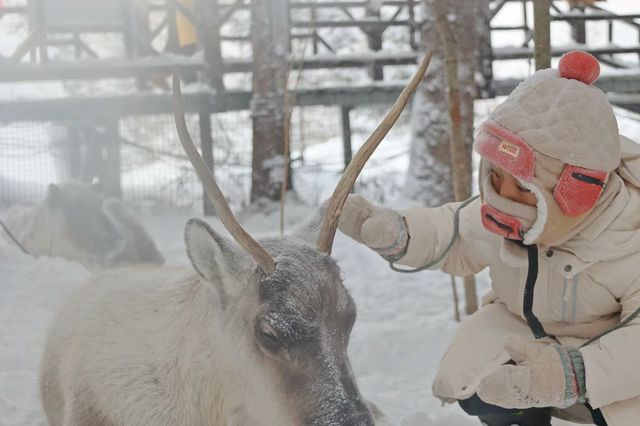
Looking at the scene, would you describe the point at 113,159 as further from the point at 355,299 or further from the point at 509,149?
the point at 509,149

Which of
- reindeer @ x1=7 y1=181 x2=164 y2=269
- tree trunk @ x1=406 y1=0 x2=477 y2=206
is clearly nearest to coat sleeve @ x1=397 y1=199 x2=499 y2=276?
tree trunk @ x1=406 y1=0 x2=477 y2=206

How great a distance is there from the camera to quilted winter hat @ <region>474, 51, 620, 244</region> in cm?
237

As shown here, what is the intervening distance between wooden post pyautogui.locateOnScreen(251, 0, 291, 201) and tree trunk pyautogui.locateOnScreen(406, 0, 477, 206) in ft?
5.32

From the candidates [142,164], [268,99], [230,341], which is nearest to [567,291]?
[230,341]

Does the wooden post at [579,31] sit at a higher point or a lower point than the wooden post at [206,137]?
higher

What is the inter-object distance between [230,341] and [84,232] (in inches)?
188

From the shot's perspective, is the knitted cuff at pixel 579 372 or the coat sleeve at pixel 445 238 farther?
the coat sleeve at pixel 445 238

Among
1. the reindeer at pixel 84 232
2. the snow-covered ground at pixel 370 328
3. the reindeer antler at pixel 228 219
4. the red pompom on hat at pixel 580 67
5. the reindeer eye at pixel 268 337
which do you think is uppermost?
the red pompom on hat at pixel 580 67

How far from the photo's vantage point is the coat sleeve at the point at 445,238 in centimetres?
295

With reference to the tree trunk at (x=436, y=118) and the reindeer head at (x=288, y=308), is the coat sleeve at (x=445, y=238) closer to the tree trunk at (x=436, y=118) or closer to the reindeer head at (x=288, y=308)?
the reindeer head at (x=288, y=308)

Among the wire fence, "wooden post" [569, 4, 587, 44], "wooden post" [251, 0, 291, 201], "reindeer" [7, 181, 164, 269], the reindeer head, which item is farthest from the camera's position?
"wooden post" [569, 4, 587, 44]

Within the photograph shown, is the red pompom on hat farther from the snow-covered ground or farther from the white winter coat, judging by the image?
the snow-covered ground

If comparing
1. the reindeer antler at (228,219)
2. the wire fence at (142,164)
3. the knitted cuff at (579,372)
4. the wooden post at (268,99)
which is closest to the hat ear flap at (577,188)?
the knitted cuff at (579,372)

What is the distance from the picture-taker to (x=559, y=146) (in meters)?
2.36
